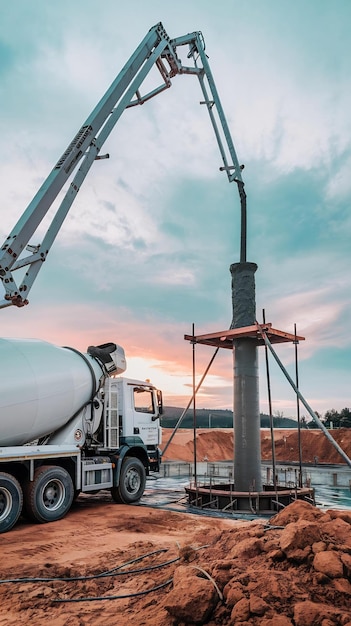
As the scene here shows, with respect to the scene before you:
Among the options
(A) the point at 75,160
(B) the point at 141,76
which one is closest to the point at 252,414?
(A) the point at 75,160

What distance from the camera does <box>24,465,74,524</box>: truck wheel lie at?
37.3ft

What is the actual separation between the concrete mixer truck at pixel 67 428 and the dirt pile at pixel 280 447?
60.9 ft

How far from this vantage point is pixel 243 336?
538 inches

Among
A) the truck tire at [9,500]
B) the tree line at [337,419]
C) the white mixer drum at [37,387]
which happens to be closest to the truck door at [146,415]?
the white mixer drum at [37,387]

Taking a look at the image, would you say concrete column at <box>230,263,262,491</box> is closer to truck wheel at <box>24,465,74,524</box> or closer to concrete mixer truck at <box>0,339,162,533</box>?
concrete mixer truck at <box>0,339,162,533</box>

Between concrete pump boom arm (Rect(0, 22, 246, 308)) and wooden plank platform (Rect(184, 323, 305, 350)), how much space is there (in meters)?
2.24


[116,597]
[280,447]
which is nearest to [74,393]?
[116,597]

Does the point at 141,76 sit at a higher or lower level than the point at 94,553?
higher

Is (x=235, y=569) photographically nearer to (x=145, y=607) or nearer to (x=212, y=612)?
(x=212, y=612)

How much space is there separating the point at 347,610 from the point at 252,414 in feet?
28.2

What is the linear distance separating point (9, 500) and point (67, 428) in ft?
9.01

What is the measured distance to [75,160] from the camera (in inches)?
455

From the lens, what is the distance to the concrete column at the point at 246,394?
1333cm

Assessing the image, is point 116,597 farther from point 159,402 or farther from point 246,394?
point 159,402
